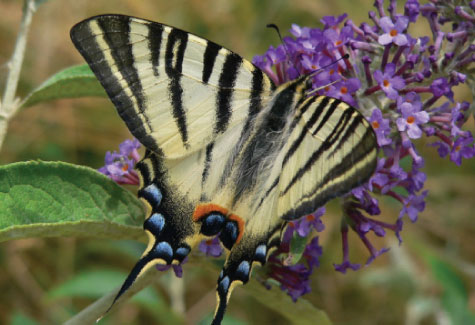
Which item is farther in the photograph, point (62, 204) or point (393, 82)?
point (393, 82)

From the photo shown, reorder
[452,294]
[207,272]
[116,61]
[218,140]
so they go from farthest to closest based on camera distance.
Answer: [207,272] < [452,294] < [218,140] < [116,61]

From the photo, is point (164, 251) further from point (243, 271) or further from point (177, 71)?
point (177, 71)

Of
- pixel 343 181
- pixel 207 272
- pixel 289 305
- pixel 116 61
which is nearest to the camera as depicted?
pixel 343 181

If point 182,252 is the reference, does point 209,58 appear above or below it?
above

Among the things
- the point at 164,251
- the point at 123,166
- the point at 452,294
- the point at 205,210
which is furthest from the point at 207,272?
the point at 164,251

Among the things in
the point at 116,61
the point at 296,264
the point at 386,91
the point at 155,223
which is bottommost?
the point at 296,264
